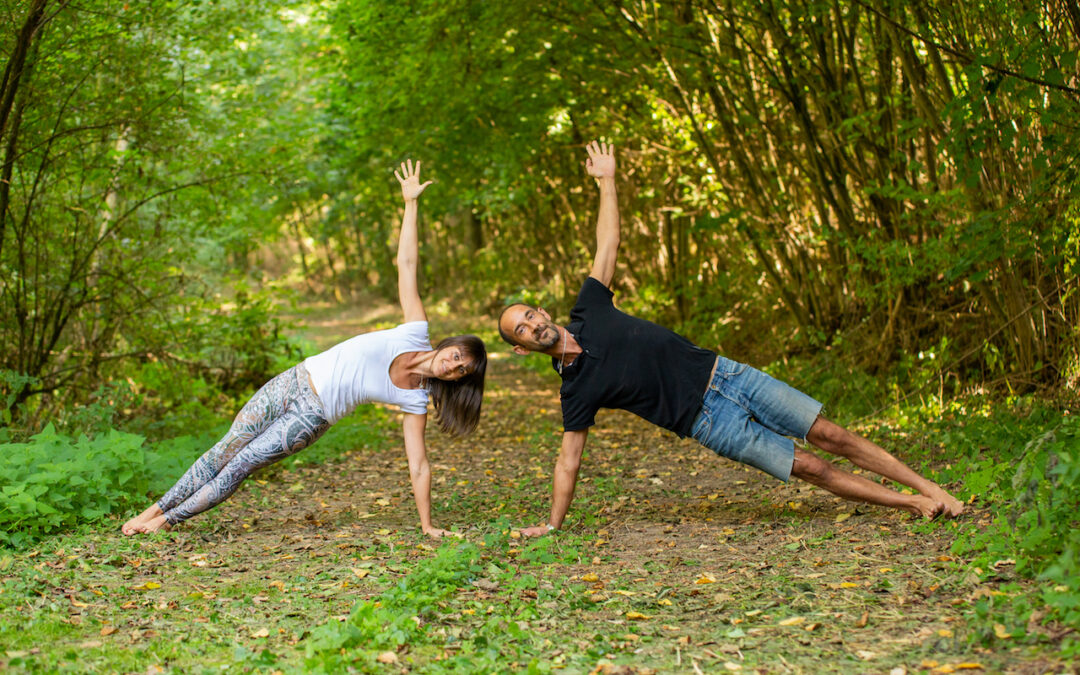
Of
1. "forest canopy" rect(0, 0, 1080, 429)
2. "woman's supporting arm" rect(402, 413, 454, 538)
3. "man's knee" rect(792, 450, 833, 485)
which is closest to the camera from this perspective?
"man's knee" rect(792, 450, 833, 485)

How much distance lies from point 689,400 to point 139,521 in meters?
3.14

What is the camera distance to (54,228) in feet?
28.6

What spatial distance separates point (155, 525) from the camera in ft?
17.5

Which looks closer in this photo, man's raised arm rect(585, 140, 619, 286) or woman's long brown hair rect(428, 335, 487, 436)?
man's raised arm rect(585, 140, 619, 286)

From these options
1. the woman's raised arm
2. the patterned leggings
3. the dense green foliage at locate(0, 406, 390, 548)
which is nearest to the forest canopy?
the dense green foliage at locate(0, 406, 390, 548)

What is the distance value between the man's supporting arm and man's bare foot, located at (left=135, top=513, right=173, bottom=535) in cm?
202

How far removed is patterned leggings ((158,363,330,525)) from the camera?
5293 mm

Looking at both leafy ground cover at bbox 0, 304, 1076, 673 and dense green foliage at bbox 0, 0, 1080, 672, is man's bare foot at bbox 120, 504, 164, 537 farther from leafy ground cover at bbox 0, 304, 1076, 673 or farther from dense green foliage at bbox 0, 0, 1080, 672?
dense green foliage at bbox 0, 0, 1080, 672

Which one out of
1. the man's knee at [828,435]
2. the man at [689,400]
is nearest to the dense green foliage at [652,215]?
the man at [689,400]

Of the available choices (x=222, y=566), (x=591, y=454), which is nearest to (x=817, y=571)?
(x=222, y=566)

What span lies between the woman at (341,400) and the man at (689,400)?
0.54m

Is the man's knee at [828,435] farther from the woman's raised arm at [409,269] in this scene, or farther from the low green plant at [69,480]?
the low green plant at [69,480]

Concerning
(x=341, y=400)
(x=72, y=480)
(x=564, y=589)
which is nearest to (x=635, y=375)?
(x=564, y=589)

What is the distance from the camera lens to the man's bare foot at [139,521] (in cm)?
529
